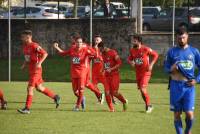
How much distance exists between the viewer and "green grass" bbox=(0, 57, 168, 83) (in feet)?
107

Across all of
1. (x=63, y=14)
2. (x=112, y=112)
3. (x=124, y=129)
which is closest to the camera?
(x=124, y=129)

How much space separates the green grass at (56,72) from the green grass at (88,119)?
941 cm

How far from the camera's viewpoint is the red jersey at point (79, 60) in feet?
63.2

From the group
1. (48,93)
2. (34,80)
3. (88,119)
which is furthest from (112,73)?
(88,119)

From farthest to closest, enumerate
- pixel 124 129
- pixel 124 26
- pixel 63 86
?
pixel 124 26, pixel 63 86, pixel 124 129

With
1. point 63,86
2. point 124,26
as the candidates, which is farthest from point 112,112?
point 124,26

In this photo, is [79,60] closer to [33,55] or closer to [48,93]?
[48,93]

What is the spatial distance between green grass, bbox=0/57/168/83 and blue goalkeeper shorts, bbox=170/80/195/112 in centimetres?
1833

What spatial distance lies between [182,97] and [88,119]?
4212mm

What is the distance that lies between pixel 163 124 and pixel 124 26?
2066 centimetres

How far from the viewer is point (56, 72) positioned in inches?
1342

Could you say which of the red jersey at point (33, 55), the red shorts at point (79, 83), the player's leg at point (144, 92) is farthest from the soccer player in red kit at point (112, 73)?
the red jersey at point (33, 55)

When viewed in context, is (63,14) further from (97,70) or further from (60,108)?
(60,108)

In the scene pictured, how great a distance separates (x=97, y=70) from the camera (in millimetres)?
22984
